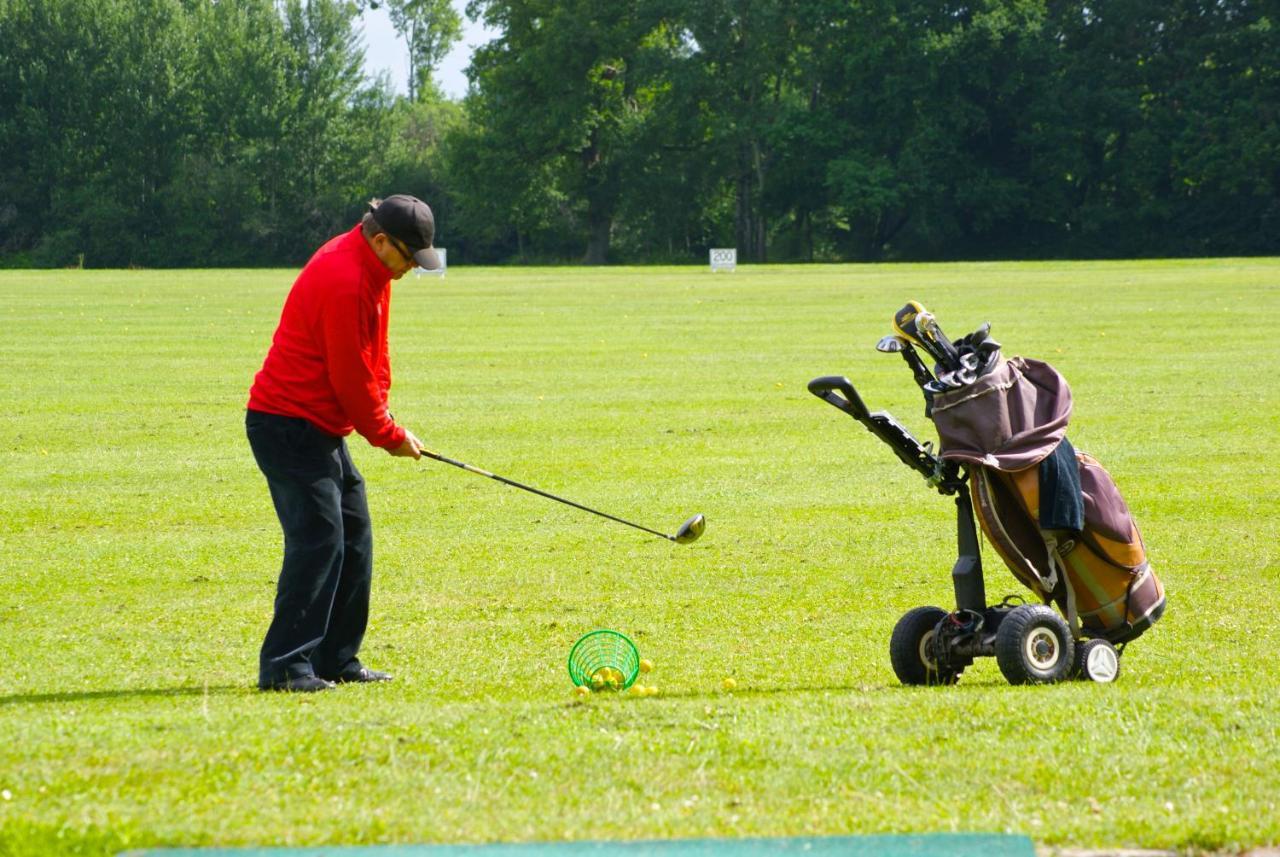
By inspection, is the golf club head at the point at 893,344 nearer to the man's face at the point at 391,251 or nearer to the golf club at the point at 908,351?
the golf club at the point at 908,351

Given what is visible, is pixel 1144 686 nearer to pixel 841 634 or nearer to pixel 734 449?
pixel 841 634

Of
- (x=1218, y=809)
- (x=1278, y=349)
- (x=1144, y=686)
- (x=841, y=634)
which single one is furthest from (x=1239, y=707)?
(x=1278, y=349)

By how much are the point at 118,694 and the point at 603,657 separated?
6.60 ft

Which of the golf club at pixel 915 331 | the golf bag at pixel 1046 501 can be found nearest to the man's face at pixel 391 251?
the golf club at pixel 915 331

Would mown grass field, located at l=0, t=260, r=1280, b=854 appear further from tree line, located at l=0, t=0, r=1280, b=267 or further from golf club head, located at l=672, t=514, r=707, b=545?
tree line, located at l=0, t=0, r=1280, b=267

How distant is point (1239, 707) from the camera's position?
5.95 metres

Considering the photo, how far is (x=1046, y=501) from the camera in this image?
265 inches

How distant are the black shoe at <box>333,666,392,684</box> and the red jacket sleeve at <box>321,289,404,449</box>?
3.76ft

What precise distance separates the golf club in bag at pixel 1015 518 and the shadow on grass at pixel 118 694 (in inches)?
109

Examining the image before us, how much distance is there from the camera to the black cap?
6609 millimetres

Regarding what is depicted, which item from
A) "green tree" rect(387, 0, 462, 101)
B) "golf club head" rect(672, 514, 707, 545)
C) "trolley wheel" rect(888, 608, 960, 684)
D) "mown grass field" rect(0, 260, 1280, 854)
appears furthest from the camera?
"green tree" rect(387, 0, 462, 101)

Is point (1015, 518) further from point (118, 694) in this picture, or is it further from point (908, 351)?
point (118, 694)

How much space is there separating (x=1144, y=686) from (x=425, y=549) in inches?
217

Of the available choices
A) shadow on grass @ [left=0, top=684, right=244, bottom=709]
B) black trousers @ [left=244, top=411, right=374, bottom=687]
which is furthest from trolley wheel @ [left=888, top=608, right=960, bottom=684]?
shadow on grass @ [left=0, top=684, right=244, bottom=709]
